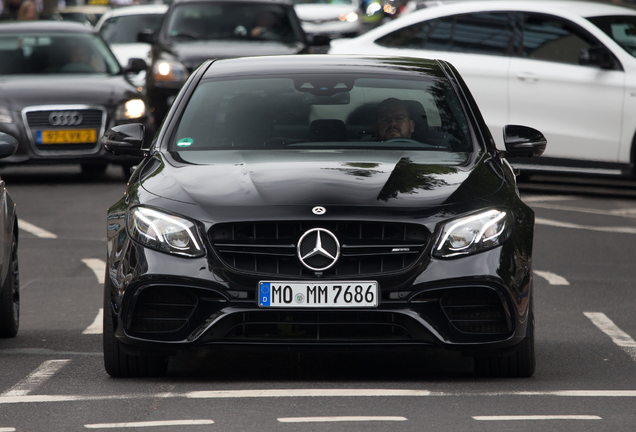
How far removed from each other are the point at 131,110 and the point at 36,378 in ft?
31.8

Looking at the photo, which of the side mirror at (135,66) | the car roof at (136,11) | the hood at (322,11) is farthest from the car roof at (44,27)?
the hood at (322,11)

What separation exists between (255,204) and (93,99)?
1005 cm

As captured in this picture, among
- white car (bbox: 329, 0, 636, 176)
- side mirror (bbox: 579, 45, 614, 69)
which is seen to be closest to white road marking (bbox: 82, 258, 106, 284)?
white car (bbox: 329, 0, 636, 176)

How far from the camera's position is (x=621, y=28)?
14.2m

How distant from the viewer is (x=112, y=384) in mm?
6156

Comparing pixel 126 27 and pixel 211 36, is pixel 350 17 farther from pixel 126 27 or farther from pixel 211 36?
pixel 211 36

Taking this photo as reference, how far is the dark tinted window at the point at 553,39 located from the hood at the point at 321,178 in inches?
306

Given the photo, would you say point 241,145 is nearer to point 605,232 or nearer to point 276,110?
point 276,110

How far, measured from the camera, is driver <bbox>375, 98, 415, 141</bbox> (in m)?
7.03

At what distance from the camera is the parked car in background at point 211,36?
17969mm

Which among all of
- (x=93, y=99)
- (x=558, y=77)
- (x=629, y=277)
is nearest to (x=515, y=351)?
(x=629, y=277)

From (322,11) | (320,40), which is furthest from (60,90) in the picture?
(322,11)

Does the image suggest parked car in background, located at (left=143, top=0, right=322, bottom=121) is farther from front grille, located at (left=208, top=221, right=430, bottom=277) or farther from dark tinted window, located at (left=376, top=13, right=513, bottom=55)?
front grille, located at (left=208, top=221, right=430, bottom=277)

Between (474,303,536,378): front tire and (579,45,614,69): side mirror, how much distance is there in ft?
26.6
